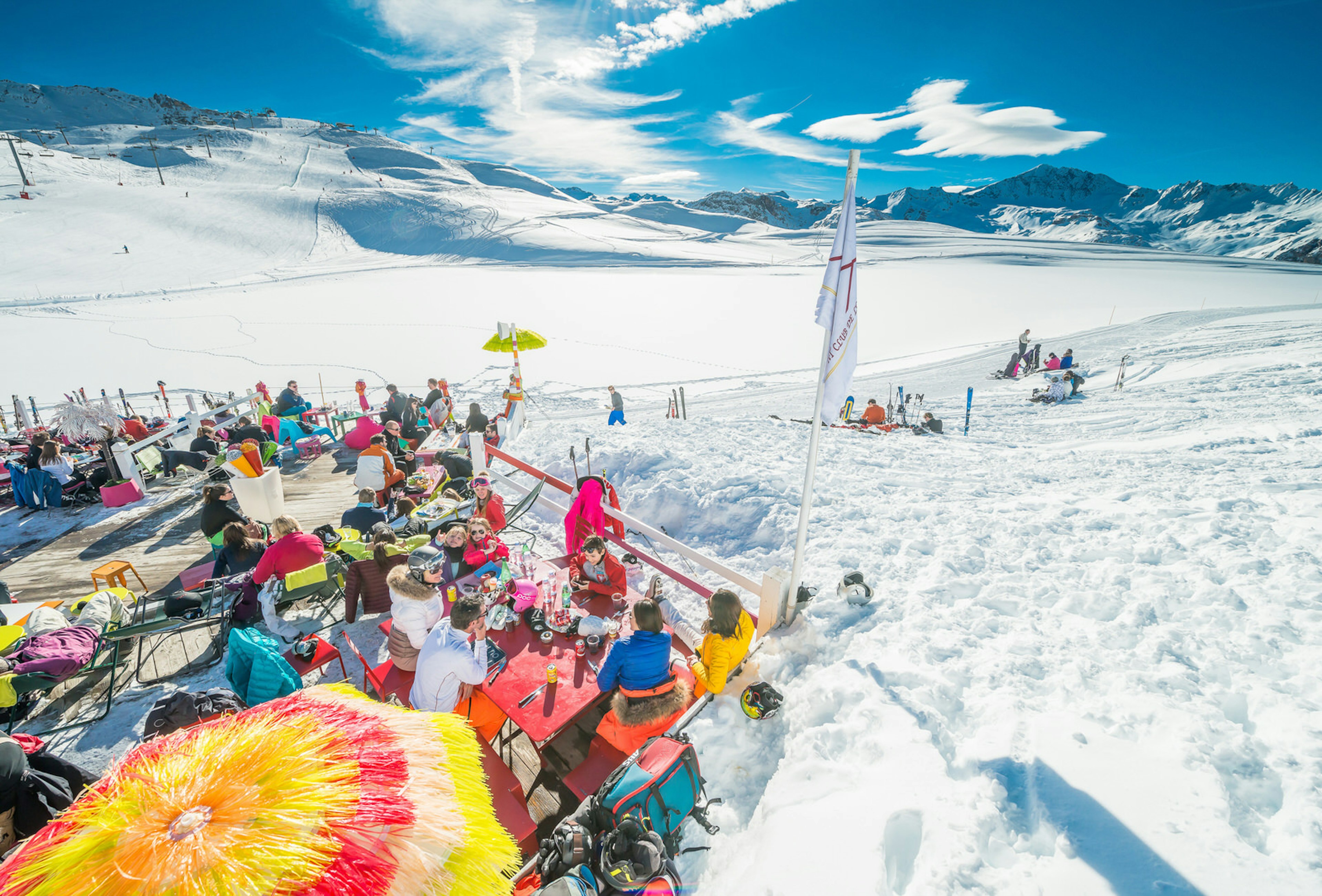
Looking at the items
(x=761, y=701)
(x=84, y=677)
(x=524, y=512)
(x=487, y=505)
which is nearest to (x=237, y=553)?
(x=84, y=677)

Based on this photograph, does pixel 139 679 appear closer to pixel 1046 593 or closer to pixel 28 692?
pixel 28 692

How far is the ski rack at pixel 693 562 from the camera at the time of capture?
4707mm

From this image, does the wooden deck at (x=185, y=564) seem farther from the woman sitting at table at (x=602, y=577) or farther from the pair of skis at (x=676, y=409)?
the pair of skis at (x=676, y=409)

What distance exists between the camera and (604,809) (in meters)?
2.94

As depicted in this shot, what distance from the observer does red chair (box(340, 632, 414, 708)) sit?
4051 mm

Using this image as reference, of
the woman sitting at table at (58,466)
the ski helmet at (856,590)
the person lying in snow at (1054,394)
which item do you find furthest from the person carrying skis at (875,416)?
the woman sitting at table at (58,466)

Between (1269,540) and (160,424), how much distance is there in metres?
20.0

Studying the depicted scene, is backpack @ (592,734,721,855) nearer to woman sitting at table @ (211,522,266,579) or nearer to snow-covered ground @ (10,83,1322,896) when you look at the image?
snow-covered ground @ (10,83,1322,896)

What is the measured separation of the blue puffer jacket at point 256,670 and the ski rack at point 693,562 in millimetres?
3275

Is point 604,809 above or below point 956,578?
below

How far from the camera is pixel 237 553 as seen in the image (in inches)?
220

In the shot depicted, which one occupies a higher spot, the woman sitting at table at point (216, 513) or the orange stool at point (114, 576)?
the woman sitting at table at point (216, 513)

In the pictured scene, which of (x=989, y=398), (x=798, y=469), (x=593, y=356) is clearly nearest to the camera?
(x=798, y=469)

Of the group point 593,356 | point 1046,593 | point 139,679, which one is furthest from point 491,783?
point 593,356
